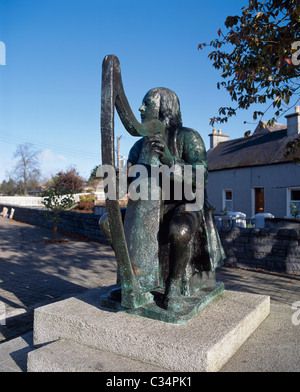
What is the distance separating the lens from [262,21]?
16.6 ft

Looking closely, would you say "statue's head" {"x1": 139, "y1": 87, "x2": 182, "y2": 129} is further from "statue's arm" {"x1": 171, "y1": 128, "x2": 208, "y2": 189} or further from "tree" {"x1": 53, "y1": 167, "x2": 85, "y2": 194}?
"tree" {"x1": 53, "y1": 167, "x2": 85, "y2": 194}

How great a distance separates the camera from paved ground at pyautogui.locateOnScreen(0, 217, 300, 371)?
265 cm

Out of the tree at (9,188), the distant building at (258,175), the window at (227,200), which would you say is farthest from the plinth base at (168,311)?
the tree at (9,188)

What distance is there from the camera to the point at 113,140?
1870 millimetres

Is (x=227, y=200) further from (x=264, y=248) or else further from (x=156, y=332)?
(x=156, y=332)

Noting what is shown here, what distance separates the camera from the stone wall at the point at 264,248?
703 cm

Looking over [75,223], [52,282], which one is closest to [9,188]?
[75,223]

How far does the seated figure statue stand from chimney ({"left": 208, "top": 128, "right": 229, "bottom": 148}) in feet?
78.2

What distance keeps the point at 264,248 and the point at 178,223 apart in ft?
19.0

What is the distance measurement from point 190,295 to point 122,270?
704 mm

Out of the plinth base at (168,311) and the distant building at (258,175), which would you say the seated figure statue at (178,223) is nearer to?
the plinth base at (168,311)

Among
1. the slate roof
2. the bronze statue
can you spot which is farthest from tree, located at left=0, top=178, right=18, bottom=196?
the bronze statue
